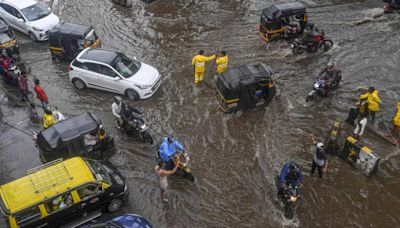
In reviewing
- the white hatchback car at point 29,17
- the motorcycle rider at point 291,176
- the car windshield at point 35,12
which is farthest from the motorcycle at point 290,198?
the car windshield at point 35,12

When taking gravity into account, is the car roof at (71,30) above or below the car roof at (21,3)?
below

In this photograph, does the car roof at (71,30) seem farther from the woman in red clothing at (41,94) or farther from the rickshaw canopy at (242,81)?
the rickshaw canopy at (242,81)

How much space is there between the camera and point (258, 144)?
44.5 ft

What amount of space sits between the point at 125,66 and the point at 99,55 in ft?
4.01

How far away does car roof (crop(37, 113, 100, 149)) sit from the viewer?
1228 cm

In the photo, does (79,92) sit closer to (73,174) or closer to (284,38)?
(73,174)

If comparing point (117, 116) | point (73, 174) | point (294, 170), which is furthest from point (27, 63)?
point (294, 170)

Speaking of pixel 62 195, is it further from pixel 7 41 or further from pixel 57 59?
pixel 7 41

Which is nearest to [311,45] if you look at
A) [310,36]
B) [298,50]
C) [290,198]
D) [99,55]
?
[310,36]

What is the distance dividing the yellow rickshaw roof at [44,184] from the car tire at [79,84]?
639 cm

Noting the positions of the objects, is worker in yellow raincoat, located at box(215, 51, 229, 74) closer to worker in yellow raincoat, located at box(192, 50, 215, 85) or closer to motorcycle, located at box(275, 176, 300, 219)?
worker in yellow raincoat, located at box(192, 50, 215, 85)

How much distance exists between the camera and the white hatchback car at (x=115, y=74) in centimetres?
1583

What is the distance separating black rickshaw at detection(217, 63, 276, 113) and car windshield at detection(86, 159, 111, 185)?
5.35 m

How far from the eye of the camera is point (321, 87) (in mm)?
15016
